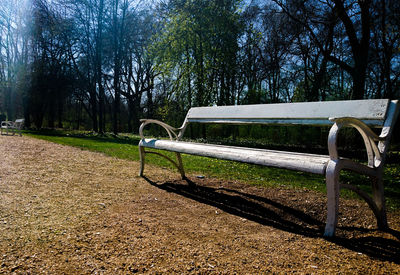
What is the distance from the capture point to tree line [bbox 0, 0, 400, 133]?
32.1 ft

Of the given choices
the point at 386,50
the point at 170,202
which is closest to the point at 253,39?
the point at 386,50

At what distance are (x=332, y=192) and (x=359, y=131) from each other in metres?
0.58

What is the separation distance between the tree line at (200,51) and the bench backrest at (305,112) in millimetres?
7549

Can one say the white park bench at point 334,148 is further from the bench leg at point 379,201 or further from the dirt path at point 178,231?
the dirt path at point 178,231

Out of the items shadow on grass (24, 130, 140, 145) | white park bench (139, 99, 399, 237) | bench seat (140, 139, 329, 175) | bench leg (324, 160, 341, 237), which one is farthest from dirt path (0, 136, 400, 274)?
shadow on grass (24, 130, 140, 145)

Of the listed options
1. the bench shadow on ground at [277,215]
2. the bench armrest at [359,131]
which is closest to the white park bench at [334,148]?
the bench armrest at [359,131]

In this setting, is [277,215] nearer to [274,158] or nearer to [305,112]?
[274,158]

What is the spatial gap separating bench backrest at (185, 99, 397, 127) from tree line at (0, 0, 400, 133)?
7549 mm

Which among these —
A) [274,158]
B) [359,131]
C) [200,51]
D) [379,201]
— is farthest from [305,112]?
[200,51]

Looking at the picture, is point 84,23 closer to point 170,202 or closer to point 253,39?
point 253,39

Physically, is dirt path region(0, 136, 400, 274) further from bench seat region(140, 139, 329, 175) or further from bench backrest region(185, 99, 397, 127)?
bench backrest region(185, 99, 397, 127)

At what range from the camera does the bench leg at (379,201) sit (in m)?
2.06

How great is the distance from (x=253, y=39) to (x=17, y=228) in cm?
1313

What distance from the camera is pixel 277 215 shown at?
2.53 m
